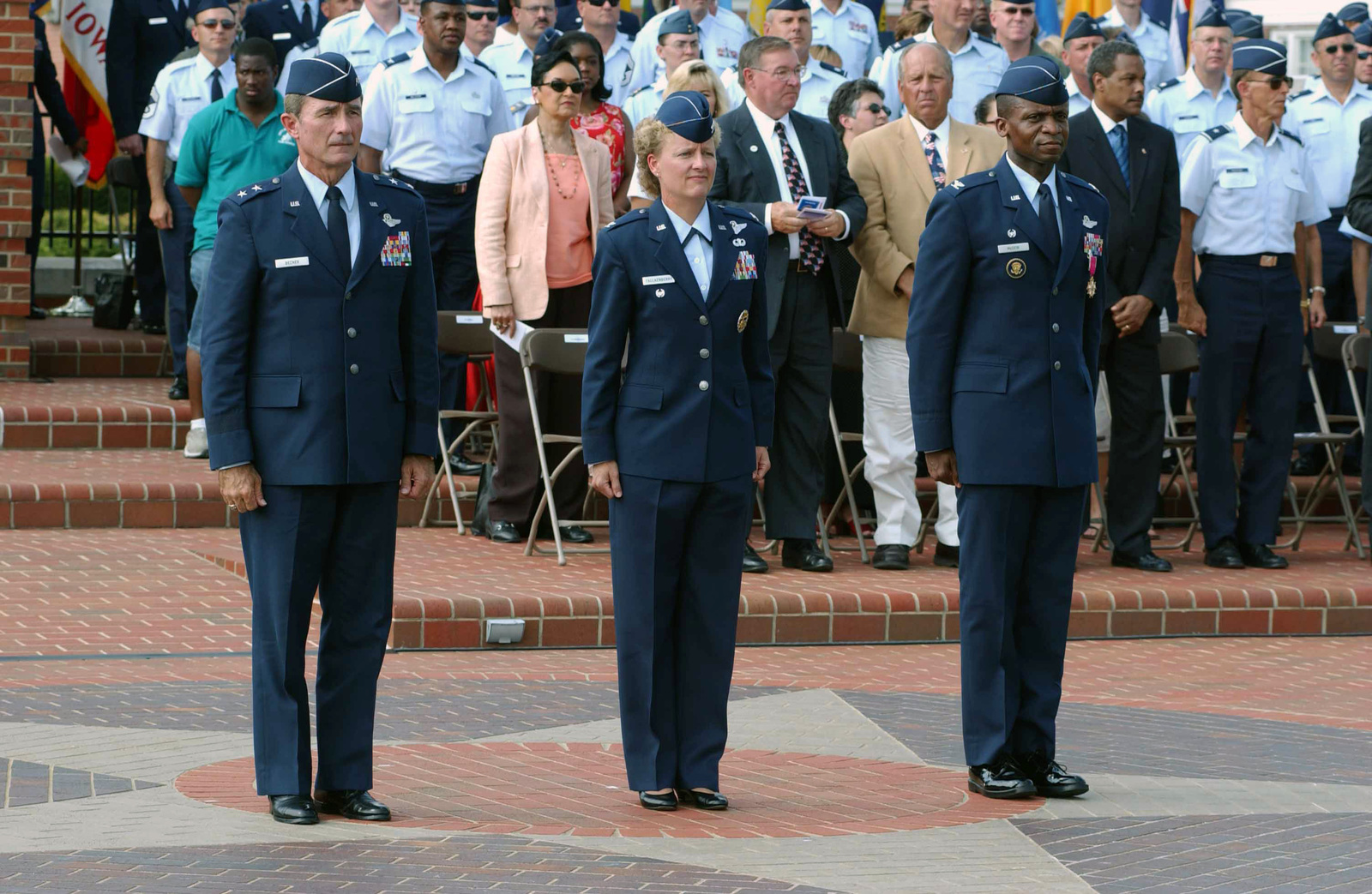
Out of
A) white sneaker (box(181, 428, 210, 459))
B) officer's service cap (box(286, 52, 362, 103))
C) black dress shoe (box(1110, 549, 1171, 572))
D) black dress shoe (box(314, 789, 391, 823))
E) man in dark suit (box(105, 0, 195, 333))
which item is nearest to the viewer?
officer's service cap (box(286, 52, 362, 103))

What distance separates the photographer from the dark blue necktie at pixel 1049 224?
656 centimetres

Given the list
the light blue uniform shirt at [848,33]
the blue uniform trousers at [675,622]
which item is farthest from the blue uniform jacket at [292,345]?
the light blue uniform shirt at [848,33]

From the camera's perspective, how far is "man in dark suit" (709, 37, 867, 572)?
32.8 feet

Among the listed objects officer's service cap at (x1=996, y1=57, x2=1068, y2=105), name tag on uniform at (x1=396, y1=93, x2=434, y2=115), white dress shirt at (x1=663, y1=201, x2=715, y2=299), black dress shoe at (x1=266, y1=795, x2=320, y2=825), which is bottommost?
black dress shoe at (x1=266, y1=795, x2=320, y2=825)

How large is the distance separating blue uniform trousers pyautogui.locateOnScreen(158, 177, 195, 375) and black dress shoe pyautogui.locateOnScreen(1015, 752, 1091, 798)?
310 inches

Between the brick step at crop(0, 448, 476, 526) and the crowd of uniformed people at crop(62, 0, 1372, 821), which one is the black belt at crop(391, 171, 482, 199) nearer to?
the crowd of uniformed people at crop(62, 0, 1372, 821)

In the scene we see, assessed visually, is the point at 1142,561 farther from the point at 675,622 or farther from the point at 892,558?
the point at 675,622

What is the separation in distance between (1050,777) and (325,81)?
3035 mm

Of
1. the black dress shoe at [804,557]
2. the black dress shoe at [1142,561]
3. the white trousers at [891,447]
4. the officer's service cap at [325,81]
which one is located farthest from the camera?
the black dress shoe at [1142,561]

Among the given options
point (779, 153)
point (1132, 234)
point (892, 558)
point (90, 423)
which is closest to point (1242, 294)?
point (1132, 234)

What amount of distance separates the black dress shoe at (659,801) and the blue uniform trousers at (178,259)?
300 inches

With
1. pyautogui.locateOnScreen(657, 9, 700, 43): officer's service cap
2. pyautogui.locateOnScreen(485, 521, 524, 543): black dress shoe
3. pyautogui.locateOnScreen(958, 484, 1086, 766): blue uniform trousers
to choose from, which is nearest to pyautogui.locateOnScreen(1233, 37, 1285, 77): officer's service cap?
pyautogui.locateOnScreen(657, 9, 700, 43): officer's service cap

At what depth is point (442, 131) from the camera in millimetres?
11812

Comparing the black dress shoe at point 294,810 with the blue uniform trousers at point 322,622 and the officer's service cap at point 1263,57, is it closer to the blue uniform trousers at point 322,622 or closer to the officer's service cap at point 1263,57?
the blue uniform trousers at point 322,622
